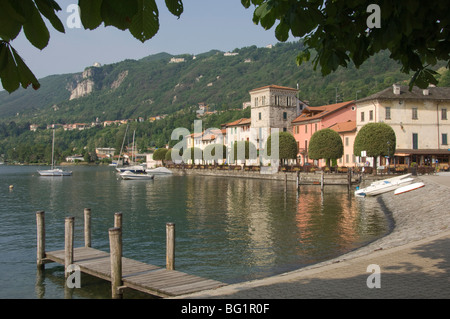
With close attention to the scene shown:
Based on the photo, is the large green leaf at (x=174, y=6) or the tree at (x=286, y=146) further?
the tree at (x=286, y=146)

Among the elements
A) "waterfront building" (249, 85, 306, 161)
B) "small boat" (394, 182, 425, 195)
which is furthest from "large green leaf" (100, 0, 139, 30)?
"waterfront building" (249, 85, 306, 161)

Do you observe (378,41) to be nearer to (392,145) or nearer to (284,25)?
(284,25)

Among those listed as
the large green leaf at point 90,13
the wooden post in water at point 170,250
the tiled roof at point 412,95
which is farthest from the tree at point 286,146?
the large green leaf at point 90,13

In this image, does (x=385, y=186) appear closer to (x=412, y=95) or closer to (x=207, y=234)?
(x=207, y=234)

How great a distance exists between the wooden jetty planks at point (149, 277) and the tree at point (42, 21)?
7323 mm

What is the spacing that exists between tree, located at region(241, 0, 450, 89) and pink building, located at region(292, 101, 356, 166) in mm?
63769

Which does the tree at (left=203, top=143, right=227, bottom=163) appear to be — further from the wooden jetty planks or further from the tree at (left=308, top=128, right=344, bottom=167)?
the wooden jetty planks

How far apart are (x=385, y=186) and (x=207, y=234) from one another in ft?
72.4

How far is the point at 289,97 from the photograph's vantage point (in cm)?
8138

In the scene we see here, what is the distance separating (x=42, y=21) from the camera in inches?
98.7

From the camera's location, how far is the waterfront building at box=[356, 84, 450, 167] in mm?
55906

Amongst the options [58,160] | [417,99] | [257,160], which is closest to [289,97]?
[257,160]

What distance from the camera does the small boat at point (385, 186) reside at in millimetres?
35281

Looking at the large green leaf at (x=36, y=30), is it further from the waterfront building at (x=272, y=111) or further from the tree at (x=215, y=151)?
the tree at (x=215, y=151)
